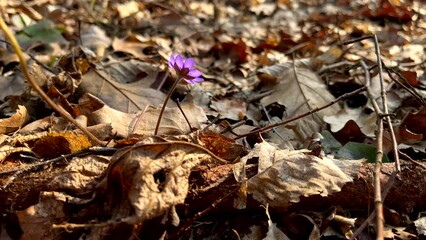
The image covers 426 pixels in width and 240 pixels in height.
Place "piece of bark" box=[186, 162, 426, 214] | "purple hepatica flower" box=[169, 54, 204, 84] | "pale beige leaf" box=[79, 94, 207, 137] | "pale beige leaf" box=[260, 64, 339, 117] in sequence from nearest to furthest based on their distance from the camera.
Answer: "piece of bark" box=[186, 162, 426, 214], "purple hepatica flower" box=[169, 54, 204, 84], "pale beige leaf" box=[79, 94, 207, 137], "pale beige leaf" box=[260, 64, 339, 117]

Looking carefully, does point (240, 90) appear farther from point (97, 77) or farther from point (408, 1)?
point (408, 1)

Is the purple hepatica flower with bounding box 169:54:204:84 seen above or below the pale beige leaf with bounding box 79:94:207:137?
above

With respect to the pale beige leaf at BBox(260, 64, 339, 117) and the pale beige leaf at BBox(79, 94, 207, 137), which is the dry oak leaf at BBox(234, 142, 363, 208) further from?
the pale beige leaf at BBox(260, 64, 339, 117)

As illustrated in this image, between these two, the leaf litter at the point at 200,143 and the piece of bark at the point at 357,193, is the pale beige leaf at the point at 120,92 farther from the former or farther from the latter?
the piece of bark at the point at 357,193

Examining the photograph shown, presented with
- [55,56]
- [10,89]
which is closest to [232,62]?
[55,56]

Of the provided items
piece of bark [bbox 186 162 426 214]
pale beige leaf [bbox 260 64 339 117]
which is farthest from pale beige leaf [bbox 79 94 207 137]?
pale beige leaf [bbox 260 64 339 117]

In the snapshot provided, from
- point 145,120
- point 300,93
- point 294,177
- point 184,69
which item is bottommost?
point 300,93

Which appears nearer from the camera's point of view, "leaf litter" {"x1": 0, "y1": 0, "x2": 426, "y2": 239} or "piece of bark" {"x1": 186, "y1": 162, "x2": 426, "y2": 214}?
"leaf litter" {"x1": 0, "y1": 0, "x2": 426, "y2": 239}

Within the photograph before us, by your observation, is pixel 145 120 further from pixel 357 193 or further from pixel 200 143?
pixel 357 193

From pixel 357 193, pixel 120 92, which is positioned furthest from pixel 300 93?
pixel 357 193
